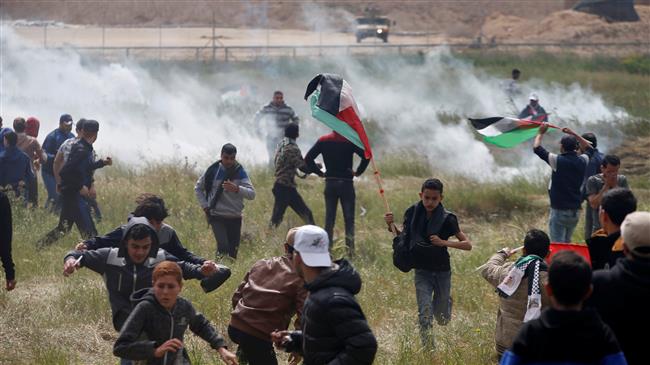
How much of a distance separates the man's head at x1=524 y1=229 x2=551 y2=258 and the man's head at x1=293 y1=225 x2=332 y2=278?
1.81 metres

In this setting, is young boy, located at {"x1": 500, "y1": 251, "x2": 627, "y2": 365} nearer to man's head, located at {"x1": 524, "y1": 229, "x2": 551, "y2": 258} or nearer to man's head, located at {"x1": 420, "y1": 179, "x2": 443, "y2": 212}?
man's head, located at {"x1": 524, "y1": 229, "x2": 551, "y2": 258}

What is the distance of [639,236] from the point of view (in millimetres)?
4711

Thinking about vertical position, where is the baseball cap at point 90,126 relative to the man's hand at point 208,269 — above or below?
Answer: above

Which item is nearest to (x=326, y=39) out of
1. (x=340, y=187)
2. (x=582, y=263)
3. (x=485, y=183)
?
(x=485, y=183)

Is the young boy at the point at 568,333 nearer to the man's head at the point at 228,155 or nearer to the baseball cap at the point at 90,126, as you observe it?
the man's head at the point at 228,155

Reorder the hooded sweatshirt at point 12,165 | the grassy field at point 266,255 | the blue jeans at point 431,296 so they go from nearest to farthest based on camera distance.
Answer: the blue jeans at point 431,296 < the grassy field at point 266,255 < the hooded sweatshirt at point 12,165

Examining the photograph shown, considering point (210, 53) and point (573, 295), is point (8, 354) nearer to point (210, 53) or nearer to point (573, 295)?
point (573, 295)

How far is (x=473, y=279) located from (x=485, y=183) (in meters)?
6.56

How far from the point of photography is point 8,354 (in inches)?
304

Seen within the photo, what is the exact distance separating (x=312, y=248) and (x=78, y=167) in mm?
6667

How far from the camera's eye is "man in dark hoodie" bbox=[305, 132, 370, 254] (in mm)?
11656

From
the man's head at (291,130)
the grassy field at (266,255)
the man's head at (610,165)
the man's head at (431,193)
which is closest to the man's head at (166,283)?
the grassy field at (266,255)

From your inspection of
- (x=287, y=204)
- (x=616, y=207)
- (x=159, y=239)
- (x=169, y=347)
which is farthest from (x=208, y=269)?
(x=287, y=204)

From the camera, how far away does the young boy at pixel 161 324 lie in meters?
5.44
